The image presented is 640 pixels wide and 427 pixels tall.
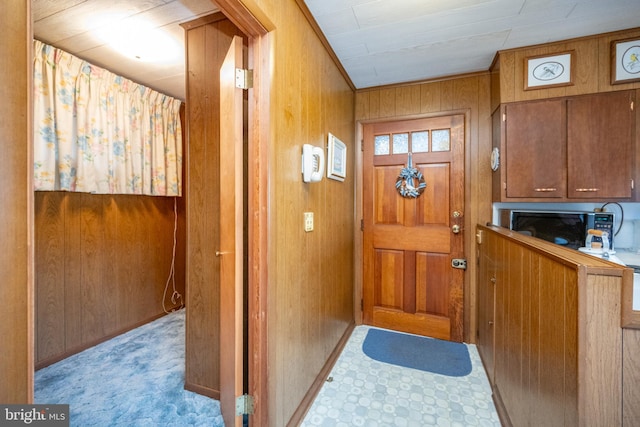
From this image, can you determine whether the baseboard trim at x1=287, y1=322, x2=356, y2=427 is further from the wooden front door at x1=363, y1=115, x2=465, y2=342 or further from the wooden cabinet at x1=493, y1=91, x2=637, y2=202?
the wooden cabinet at x1=493, y1=91, x2=637, y2=202

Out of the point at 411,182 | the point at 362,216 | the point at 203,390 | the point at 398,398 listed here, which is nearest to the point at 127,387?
the point at 203,390

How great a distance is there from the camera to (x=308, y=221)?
1645mm

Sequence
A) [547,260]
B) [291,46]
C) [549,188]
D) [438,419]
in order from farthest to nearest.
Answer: [549,188]
[438,419]
[291,46]
[547,260]

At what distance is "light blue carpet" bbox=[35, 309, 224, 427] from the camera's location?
154 centimetres

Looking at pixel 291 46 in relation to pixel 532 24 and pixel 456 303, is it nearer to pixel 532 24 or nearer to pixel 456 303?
pixel 532 24

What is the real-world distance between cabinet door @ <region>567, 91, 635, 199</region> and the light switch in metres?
1.85

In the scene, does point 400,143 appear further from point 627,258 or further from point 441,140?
point 627,258

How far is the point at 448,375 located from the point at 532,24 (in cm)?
245

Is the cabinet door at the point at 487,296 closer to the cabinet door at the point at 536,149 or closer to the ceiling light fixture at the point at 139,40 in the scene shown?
the cabinet door at the point at 536,149

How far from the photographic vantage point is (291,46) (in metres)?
1.43

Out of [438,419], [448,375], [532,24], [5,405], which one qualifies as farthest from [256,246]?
[532,24]

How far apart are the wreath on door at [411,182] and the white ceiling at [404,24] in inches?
34.4

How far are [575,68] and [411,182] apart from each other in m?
1.35

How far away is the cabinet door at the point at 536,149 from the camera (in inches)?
74.7
